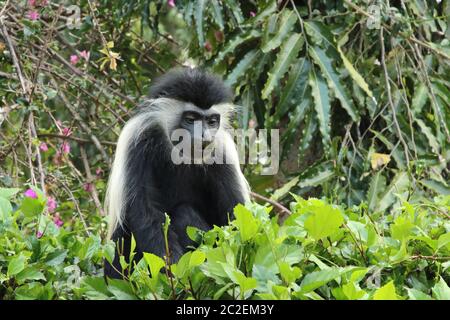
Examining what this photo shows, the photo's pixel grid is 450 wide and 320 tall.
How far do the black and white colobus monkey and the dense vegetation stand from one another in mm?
192

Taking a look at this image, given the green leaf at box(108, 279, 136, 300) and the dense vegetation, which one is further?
the dense vegetation

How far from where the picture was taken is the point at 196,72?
12.6 ft

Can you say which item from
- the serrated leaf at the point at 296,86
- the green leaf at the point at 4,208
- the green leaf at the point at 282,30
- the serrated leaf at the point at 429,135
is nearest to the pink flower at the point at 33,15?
the green leaf at the point at 282,30

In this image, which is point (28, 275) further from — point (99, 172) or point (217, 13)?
point (99, 172)

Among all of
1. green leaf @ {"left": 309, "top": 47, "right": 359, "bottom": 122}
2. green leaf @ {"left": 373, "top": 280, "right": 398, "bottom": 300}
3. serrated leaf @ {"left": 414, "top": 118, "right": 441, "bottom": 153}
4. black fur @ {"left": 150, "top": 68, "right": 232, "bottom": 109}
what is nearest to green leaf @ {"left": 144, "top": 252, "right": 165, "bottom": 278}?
green leaf @ {"left": 373, "top": 280, "right": 398, "bottom": 300}

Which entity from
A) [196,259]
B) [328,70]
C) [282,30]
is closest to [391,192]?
[328,70]

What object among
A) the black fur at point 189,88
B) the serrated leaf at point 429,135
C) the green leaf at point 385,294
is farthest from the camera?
the serrated leaf at point 429,135

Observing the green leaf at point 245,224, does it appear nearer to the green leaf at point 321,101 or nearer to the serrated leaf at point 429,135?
the green leaf at point 321,101

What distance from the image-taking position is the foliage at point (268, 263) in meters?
2.07

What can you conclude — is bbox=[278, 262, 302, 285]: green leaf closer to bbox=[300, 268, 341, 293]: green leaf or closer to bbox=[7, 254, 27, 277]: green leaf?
bbox=[300, 268, 341, 293]: green leaf

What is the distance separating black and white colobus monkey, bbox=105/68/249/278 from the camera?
3559 mm

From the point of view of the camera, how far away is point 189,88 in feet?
12.6

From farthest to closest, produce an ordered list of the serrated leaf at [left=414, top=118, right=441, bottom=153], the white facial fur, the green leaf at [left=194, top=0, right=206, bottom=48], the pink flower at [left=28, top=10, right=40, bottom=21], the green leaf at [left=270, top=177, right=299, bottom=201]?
the serrated leaf at [left=414, top=118, right=441, bottom=153], the green leaf at [left=270, top=177, right=299, bottom=201], the green leaf at [left=194, top=0, right=206, bottom=48], the pink flower at [left=28, top=10, right=40, bottom=21], the white facial fur
